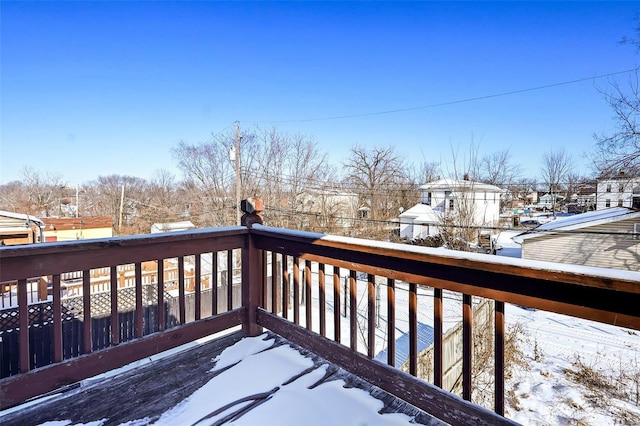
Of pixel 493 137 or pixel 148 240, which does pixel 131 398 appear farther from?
pixel 493 137

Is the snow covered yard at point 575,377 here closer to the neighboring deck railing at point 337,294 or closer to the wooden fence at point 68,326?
the neighboring deck railing at point 337,294

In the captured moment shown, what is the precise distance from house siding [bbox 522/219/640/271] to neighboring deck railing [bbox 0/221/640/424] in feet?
35.0

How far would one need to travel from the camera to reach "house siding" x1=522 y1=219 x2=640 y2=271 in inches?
384

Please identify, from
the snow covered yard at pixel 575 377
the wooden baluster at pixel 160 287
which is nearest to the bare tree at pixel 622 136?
the snow covered yard at pixel 575 377

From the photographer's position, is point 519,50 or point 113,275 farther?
point 519,50

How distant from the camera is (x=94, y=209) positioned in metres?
24.4

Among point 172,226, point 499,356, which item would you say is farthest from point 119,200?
point 499,356

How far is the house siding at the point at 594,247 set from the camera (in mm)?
9766

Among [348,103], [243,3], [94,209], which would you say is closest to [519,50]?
[348,103]

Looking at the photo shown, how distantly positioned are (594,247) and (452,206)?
4.50 meters

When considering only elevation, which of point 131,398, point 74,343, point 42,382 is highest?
point 42,382

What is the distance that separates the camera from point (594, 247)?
34.1 ft

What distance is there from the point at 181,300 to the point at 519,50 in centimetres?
1425

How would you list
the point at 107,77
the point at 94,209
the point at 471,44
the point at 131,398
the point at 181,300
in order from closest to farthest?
the point at 131,398, the point at 181,300, the point at 471,44, the point at 107,77, the point at 94,209
